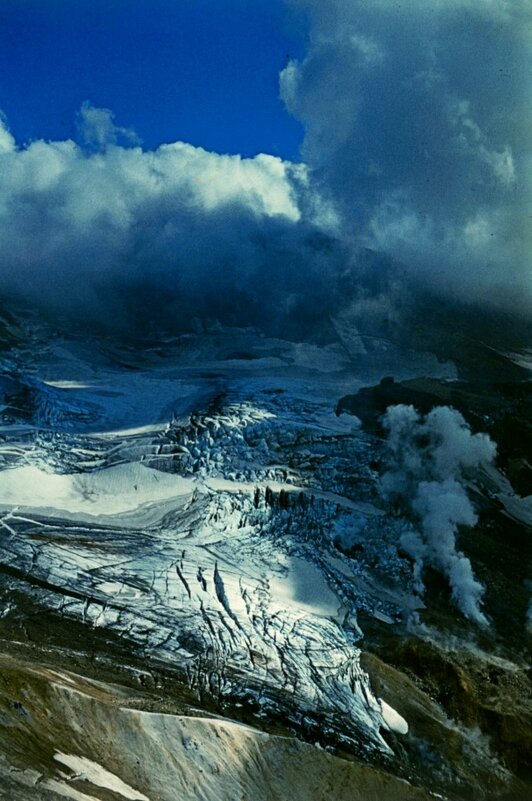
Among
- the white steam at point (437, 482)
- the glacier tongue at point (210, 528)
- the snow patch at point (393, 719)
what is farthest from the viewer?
the white steam at point (437, 482)

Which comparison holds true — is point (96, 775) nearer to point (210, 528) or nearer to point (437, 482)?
point (210, 528)

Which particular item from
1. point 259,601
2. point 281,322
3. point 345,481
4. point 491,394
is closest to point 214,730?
point 259,601

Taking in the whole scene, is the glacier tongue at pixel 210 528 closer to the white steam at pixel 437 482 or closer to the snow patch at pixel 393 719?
the snow patch at pixel 393 719

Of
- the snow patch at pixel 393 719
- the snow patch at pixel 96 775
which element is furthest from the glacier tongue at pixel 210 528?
the snow patch at pixel 96 775

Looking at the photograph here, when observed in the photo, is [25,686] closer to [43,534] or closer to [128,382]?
[43,534]

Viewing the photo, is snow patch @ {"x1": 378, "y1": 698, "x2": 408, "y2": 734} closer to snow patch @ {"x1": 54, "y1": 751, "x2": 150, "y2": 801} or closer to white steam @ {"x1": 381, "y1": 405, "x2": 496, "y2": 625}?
white steam @ {"x1": 381, "y1": 405, "x2": 496, "y2": 625}

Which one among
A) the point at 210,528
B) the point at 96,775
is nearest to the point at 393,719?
the point at 96,775

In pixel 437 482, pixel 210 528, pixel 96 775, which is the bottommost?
pixel 96 775

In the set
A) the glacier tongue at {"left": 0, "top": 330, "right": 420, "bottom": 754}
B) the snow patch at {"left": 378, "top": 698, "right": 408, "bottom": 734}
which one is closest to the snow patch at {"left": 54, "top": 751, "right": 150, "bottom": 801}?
the glacier tongue at {"left": 0, "top": 330, "right": 420, "bottom": 754}

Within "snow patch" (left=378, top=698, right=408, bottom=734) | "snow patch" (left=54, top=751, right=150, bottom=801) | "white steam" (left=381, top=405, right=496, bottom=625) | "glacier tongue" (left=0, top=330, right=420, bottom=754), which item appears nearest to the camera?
"snow patch" (left=54, top=751, right=150, bottom=801)
